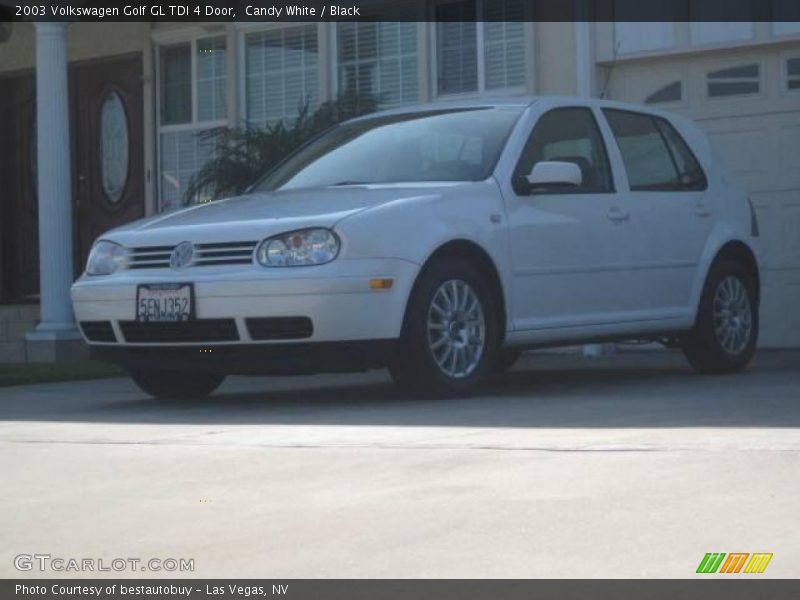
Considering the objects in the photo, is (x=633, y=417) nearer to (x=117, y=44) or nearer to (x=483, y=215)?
(x=483, y=215)

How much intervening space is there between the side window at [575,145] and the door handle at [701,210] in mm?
734

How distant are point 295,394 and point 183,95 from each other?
342 inches

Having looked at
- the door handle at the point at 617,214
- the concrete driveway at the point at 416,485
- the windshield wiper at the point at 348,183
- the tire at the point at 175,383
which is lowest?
the tire at the point at 175,383

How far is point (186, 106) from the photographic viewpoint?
17125mm

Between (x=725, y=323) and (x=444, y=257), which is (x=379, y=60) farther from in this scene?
(x=444, y=257)

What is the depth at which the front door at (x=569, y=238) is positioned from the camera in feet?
28.0

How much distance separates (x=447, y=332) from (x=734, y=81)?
Result: 5.95 metres

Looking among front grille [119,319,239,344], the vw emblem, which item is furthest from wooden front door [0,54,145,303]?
the vw emblem

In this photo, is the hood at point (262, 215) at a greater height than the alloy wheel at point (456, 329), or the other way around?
the hood at point (262, 215)

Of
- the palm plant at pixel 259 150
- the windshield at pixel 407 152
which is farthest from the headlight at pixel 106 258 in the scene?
the palm plant at pixel 259 150

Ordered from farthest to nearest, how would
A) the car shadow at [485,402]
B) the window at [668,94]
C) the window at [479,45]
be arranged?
1. the window at [479,45]
2. the window at [668,94]
3. the car shadow at [485,402]

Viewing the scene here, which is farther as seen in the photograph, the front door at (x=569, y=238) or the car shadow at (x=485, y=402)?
the front door at (x=569, y=238)
